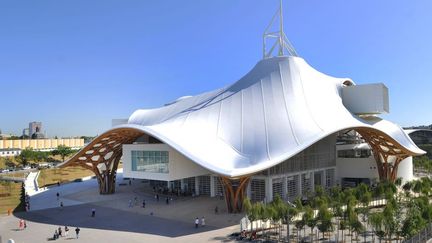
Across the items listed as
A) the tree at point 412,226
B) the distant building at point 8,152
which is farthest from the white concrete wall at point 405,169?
the distant building at point 8,152

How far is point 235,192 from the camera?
3378cm

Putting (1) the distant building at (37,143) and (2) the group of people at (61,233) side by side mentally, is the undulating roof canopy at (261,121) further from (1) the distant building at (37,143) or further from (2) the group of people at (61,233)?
(1) the distant building at (37,143)

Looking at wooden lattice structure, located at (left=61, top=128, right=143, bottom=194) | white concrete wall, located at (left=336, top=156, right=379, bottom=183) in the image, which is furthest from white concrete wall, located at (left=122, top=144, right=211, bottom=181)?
white concrete wall, located at (left=336, top=156, right=379, bottom=183)

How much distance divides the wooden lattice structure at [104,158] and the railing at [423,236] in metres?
31.3

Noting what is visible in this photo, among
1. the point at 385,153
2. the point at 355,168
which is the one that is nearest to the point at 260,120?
the point at 355,168

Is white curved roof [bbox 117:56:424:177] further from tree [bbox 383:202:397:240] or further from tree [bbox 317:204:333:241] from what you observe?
tree [bbox 383:202:397:240]

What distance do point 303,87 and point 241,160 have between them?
14.7 metres

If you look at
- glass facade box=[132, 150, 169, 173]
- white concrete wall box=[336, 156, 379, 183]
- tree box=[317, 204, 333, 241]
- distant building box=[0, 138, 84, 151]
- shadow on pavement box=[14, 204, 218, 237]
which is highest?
distant building box=[0, 138, 84, 151]

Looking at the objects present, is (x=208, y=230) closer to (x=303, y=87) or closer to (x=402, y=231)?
(x=402, y=231)

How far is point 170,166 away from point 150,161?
2.97 meters

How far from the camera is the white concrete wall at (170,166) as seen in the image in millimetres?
36969

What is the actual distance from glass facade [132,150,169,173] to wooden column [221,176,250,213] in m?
7.06

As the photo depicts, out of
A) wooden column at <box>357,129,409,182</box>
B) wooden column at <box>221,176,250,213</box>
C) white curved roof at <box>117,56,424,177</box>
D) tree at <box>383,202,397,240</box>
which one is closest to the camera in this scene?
tree at <box>383,202,397,240</box>

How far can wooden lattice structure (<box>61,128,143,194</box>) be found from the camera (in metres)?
44.9
